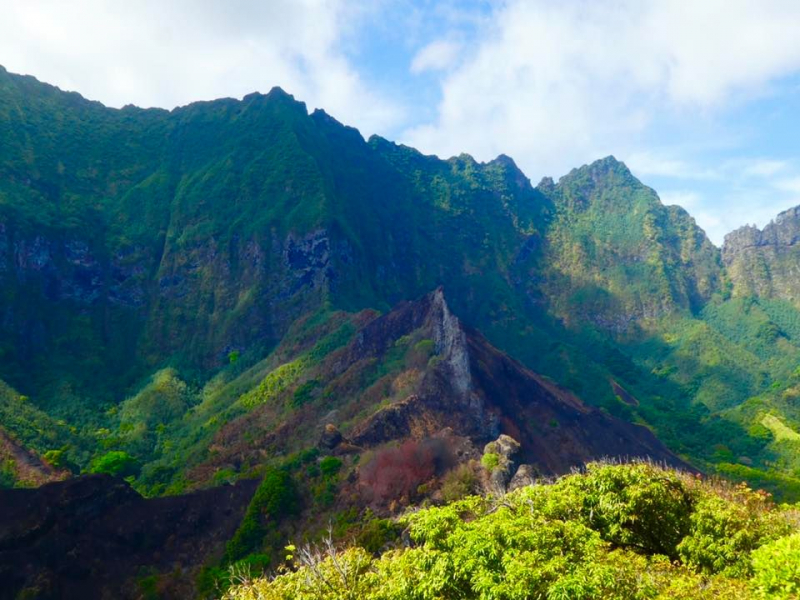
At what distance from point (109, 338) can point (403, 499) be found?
98157 millimetres

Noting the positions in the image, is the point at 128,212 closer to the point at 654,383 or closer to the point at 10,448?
the point at 10,448

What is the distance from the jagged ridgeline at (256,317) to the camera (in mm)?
78188

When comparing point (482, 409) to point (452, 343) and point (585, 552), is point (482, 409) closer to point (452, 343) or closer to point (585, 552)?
point (452, 343)

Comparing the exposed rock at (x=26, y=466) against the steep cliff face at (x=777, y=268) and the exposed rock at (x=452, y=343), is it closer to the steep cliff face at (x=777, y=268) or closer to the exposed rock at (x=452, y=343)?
the exposed rock at (x=452, y=343)

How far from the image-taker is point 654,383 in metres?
157

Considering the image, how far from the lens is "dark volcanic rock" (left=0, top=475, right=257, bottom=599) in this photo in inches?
1775

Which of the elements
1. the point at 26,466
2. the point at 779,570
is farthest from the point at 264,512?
the point at 779,570

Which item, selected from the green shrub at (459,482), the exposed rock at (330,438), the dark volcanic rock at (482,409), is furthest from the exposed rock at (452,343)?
the green shrub at (459,482)

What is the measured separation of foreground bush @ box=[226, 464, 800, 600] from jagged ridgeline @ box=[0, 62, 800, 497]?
128 ft

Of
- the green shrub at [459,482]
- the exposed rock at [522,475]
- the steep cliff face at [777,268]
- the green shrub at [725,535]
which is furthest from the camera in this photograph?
the steep cliff face at [777,268]

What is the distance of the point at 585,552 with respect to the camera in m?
16.6

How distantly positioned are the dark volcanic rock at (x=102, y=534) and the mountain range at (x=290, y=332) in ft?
31.0

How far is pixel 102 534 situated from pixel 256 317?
75.5 metres

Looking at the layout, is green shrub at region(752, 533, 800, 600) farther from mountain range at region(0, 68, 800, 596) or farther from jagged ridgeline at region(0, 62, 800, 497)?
jagged ridgeline at region(0, 62, 800, 497)
